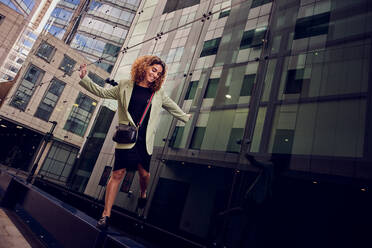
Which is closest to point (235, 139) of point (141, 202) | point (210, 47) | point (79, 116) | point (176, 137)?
point (176, 137)

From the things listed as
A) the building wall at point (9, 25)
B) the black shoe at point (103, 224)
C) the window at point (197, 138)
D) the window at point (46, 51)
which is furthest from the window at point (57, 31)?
the black shoe at point (103, 224)

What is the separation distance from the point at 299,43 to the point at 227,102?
1.07 metres

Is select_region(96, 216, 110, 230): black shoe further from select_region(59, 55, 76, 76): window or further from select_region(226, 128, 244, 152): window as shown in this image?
select_region(59, 55, 76, 76): window

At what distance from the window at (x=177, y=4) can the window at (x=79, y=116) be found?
23.8m

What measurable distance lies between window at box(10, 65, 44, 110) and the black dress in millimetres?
24494

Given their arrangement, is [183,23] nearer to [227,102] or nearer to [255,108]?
[227,102]

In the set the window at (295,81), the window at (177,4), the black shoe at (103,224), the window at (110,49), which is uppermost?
the window at (110,49)

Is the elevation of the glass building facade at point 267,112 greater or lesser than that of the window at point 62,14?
lesser

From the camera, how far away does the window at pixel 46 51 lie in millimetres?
22859

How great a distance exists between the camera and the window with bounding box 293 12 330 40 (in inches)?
102

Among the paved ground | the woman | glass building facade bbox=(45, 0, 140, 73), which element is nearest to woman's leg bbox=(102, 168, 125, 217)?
the woman

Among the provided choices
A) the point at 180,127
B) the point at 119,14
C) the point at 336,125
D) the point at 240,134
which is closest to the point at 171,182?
the point at 180,127

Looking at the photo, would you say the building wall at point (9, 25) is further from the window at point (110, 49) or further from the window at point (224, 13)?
the window at point (224, 13)

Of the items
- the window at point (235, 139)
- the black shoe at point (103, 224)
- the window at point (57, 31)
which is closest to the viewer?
the black shoe at point (103, 224)
